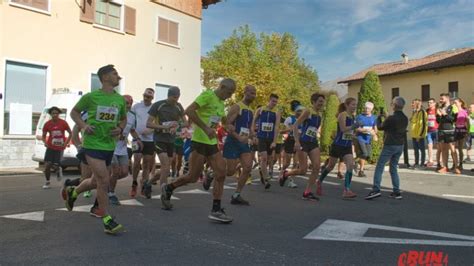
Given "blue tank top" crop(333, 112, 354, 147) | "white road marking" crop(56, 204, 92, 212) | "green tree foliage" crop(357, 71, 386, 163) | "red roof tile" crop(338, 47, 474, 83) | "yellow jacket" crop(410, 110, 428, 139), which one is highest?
"red roof tile" crop(338, 47, 474, 83)

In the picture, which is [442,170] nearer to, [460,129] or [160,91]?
[460,129]

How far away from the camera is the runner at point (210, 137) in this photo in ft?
19.9

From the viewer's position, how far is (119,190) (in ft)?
30.3

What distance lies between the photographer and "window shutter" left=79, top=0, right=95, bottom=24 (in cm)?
1850

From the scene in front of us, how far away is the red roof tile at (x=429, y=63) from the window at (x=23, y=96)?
3315 cm

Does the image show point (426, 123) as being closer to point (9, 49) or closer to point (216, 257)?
point (216, 257)

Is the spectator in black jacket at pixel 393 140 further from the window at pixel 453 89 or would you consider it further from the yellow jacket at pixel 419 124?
the window at pixel 453 89

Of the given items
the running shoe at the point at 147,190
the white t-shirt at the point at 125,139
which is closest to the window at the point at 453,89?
the running shoe at the point at 147,190

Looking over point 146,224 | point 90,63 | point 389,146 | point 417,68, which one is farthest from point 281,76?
point 146,224

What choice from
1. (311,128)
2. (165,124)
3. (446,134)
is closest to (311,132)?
(311,128)

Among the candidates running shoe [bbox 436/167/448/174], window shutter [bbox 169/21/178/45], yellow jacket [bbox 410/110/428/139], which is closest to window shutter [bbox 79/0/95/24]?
window shutter [bbox 169/21/178/45]

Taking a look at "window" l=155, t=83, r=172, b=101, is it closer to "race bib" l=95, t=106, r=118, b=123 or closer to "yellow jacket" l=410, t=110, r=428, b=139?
"yellow jacket" l=410, t=110, r=428, b=139

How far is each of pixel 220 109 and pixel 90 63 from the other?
1376 centimetres

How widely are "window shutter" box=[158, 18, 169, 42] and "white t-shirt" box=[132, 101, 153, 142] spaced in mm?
14310
